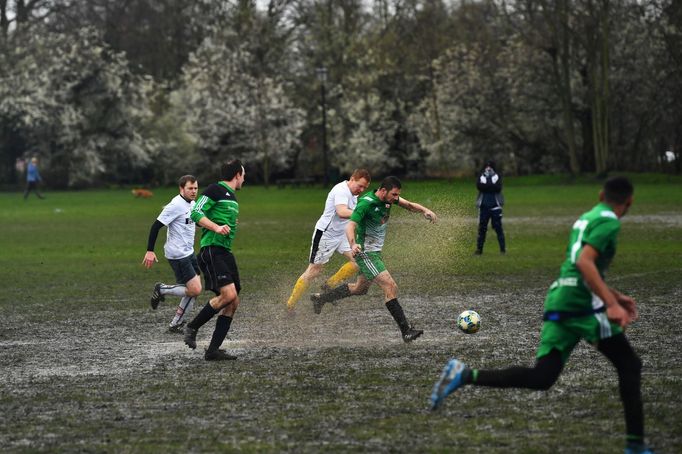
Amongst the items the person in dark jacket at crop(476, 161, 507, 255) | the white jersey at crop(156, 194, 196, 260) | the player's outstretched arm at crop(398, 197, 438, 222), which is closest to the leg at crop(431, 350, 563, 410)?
the player's outstretched arm at crop(398, 197, 438, 222)

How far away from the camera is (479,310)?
47.2 feet

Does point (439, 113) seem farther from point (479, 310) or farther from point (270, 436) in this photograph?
point (270, 436)

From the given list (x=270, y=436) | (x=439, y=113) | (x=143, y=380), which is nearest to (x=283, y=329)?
(x=143, y=380)

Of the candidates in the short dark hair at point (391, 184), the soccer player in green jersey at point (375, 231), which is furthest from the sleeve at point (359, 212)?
the short dark hair at point (391, 184)

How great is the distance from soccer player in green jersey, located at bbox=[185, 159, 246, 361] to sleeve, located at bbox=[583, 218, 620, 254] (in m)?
4.76

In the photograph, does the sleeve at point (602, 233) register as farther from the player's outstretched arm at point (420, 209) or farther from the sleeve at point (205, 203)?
the player's outstretched arm at point (420, 209)

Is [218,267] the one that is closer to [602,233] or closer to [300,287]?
[300,287]

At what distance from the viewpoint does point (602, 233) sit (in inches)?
269

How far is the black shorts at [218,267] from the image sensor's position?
36.3 ft

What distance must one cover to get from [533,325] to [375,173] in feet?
176

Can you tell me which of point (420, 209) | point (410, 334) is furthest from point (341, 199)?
point (410, 334)

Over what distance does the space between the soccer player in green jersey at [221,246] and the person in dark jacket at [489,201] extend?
1201 cm

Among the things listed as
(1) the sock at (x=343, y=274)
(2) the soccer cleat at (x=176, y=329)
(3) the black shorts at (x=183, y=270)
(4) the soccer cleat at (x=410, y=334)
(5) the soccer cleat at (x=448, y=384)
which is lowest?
(2) the soccer cleat at (x=176, y=329)

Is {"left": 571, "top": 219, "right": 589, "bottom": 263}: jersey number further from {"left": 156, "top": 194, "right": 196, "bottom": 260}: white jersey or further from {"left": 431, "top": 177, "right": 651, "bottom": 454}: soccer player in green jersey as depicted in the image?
{"left": 156, "top": 194, "right": 196, "bottom": 260}: white jersey
